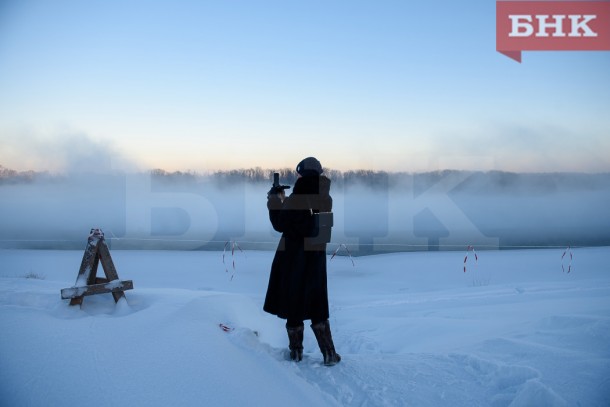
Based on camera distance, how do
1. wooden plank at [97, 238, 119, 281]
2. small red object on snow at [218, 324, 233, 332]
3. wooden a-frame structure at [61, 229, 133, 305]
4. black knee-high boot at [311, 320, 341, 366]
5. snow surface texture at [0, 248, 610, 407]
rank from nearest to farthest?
snow surface texture at [0, 248, 610, 407] < black knee-high boot at [311, 320, 341, 366] < small red object on snow at [218, 324, 233, 332] < wooden a-frame structure at [61, 229, 133, 305] < wooden plank at [97, 238, 119, 281]

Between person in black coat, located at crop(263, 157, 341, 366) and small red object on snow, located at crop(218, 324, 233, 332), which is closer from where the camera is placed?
person in black coat, located at crop(263, 157, 341, 366)

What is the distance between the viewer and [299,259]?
3.77 m

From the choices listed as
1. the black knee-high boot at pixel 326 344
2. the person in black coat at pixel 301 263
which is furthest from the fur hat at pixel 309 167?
the black knee-high boot at pixel 326 344

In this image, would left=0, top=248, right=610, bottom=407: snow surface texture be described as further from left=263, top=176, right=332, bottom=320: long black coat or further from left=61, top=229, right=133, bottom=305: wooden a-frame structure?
left=263, top=176, right=332, bottom=320: long black coat

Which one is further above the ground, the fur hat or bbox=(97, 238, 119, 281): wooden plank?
the fur hat

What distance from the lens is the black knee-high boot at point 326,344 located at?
3.70 meters

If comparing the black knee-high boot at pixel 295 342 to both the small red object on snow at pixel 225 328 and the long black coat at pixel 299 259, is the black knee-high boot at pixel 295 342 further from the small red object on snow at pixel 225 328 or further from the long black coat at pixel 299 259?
the small red object on snow at pixel 225 328

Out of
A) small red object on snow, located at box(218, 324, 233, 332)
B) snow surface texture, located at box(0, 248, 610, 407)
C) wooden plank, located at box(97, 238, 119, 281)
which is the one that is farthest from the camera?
wooden plank, located at box(97, 238, 119, 281)

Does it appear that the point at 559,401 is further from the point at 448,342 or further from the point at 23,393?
the point at 23,393

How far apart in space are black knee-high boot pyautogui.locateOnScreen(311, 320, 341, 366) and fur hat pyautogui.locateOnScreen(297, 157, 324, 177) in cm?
146

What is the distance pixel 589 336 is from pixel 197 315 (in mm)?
4008

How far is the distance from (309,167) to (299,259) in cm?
89

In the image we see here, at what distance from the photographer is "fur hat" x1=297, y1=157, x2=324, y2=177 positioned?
12.3 feet

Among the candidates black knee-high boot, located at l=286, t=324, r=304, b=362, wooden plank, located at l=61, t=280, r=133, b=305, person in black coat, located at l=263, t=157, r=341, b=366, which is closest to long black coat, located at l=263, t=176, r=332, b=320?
person in black coat, located at l=263, t=157, r=341, b=366
